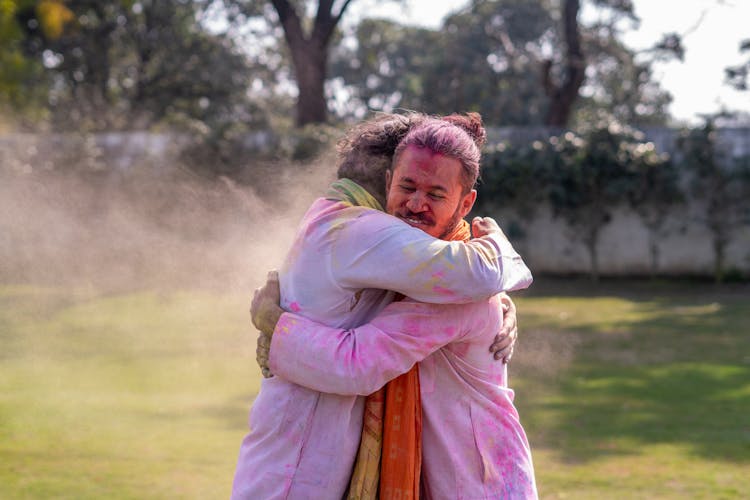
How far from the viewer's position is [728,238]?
612 inches

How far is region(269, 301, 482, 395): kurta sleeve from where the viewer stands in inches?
90.1

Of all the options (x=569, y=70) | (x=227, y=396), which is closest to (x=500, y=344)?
(x=227, y=396)

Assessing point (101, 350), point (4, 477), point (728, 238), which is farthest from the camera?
point (728, 238)

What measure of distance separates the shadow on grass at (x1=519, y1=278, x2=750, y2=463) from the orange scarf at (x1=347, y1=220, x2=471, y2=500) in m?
3.56

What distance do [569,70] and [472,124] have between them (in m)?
17.8

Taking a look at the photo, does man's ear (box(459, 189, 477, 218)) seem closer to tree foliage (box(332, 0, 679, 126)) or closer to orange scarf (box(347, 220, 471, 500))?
orange scarf (box(347, 220, 471, 500))

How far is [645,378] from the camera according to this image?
320 inches

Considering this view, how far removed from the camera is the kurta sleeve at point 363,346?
229cm

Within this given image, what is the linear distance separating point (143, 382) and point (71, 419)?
1.35 m

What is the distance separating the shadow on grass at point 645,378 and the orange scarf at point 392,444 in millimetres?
3563

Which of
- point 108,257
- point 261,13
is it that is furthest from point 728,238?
point 261,13

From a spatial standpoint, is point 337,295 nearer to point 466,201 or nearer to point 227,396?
point 466,201

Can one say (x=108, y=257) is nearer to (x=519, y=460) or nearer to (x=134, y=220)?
(x=134, y=220)

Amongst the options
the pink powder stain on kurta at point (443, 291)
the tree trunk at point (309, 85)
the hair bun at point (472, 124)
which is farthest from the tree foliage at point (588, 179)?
the pink powder stain on kurta at point (443, 291)
